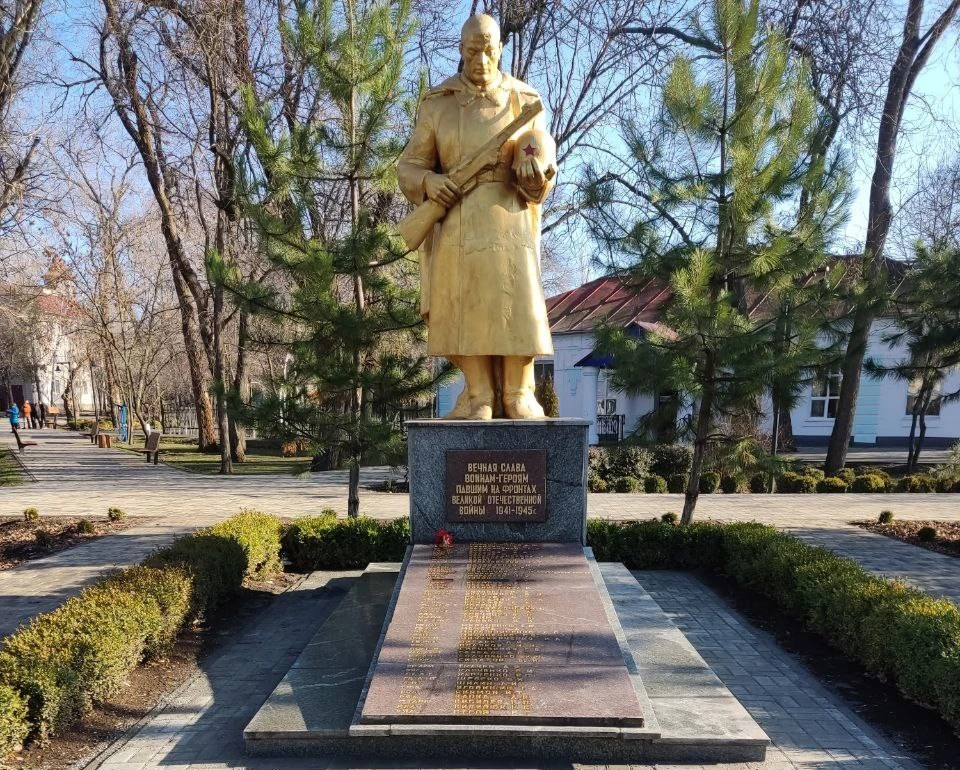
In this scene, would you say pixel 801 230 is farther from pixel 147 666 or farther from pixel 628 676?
pixel 147 666

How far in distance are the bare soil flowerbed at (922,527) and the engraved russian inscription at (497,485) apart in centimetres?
660

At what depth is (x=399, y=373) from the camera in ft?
26.3

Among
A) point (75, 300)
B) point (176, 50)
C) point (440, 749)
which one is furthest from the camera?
point (75, 300)

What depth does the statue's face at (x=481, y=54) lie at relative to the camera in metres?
4.79

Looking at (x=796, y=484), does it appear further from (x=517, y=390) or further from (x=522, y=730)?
(x=522, y=730)

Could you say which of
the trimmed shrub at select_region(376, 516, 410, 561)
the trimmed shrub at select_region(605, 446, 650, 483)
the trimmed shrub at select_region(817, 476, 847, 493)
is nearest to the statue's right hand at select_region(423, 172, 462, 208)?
the trimmed shrub at select_region(376, 516, 410, 561)

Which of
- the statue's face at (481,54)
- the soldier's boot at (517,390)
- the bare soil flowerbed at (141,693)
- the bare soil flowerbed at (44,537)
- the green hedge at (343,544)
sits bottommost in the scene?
the bare soil flowerbed at (141,693)

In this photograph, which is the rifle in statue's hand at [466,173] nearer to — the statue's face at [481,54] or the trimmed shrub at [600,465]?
the statue's face at [481,54]

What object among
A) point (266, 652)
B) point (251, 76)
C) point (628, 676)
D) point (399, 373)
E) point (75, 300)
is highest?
point (251, 76)

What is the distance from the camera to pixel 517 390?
5195 millimetres

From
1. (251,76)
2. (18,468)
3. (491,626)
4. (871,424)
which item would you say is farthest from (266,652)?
(871,424)

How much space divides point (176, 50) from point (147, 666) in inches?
476

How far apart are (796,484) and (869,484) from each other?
60.2 inches

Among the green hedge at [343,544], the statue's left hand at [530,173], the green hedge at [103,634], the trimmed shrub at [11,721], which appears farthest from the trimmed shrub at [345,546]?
the statue's left hand at [530,173]
